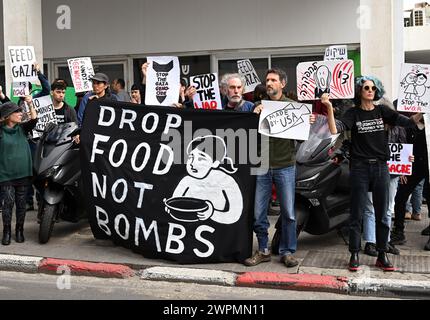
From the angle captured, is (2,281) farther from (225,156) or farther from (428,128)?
(428,128)

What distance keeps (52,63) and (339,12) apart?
7189 millimetres

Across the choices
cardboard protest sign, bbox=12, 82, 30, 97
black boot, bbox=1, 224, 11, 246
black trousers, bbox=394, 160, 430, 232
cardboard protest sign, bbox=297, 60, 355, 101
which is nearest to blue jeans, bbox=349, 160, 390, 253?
cardboard protest sign, bbox=297, 60, 355, 101

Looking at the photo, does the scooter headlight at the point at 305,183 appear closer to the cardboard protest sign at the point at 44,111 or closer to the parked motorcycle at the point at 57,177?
the parked motorcycle at the point at 57,177

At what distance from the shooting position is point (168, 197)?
591cm

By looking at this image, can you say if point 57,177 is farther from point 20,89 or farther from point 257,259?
point 257,259

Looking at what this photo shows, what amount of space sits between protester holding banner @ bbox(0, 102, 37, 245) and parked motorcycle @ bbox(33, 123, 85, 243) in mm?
151

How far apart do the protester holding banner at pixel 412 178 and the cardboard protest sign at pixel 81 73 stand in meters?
4.92

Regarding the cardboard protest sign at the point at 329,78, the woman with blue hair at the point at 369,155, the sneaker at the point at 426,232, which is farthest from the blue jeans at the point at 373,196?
the sneaker at the point at 426,232

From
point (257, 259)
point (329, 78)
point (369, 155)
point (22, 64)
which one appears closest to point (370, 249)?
point (369, 155)

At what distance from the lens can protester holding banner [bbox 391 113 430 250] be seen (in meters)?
6.63

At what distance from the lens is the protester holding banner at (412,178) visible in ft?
21.7

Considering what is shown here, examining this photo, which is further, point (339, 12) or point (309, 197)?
point (339, 12)
